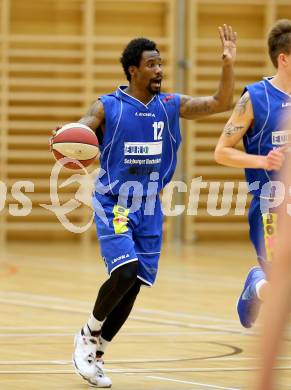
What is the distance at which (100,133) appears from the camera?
6.13m

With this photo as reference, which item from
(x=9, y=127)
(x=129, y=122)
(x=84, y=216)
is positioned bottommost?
(x=84, y=216)

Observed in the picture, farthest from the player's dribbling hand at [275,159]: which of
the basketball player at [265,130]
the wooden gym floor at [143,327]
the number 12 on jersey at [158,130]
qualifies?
the wooden gym floor at [143,327]

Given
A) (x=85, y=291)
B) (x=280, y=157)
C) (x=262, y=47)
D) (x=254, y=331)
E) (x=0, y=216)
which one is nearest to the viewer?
(x=280, y=157)

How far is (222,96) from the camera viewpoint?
611cm

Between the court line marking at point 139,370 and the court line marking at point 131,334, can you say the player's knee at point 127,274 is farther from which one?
the court line marking at point 131,334

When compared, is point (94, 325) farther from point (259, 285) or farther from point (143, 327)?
point (143, 327)

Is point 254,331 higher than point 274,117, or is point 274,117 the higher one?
point 274,117

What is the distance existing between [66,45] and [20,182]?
2.21 metres

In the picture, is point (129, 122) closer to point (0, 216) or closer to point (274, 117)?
point (274, 117)

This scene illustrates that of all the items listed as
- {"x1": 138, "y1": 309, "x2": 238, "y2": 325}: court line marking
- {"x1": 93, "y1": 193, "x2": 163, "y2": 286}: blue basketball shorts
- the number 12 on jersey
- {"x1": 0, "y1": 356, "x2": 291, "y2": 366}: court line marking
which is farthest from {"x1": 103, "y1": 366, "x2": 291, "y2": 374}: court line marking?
{"x1": 138, "y1": 309, "x2": 238, "y2": 325}: court line marking

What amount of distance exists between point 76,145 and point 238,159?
3.18ft

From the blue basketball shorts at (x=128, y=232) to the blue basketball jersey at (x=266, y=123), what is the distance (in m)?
0.65

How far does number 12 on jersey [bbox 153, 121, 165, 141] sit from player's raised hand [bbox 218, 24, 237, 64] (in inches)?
21.9

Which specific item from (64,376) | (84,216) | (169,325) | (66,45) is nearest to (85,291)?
(169,325)
